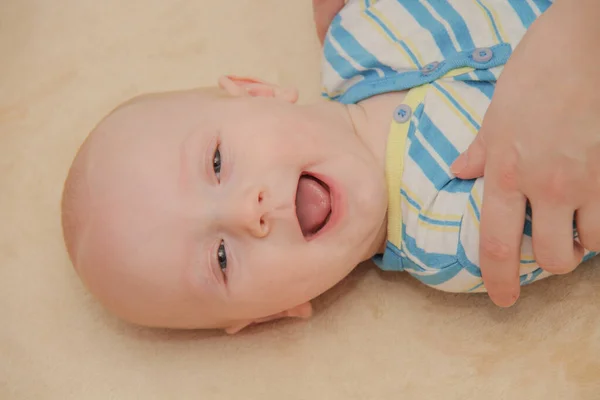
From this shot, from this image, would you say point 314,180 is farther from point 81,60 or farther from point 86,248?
point 81,60

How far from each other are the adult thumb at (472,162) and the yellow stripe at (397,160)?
0.10 metres

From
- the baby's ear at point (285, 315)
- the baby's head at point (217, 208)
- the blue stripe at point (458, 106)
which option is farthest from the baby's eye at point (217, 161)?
the blue stripe at point (458, 106)

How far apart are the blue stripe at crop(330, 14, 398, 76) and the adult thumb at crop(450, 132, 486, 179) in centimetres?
24

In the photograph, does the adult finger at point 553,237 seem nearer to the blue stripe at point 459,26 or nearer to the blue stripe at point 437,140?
the blue stripe at point 437,140

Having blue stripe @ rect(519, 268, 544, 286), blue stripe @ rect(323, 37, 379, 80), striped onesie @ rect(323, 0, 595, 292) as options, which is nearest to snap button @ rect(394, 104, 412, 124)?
striped onesie @ rect(323, 0, 595, 292)

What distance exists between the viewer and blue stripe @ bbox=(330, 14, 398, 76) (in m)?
1.14

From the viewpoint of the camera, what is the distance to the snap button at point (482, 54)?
1036 mm

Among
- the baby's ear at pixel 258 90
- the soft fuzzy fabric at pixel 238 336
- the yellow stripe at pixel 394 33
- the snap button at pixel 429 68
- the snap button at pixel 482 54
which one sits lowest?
the soft fuzzy fabric at pixel 238 336

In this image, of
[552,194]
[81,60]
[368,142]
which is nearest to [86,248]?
[368,142]

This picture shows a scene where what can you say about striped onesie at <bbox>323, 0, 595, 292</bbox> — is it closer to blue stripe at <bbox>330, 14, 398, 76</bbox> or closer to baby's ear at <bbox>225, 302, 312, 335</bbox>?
blue stripe at <bbox>330, 14, 398, 76</bbox>

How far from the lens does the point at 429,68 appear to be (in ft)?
3.53

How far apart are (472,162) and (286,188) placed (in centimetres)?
28

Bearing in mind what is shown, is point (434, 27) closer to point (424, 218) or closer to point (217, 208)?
point (424, 218)

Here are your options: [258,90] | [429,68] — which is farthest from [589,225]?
[258,90]
